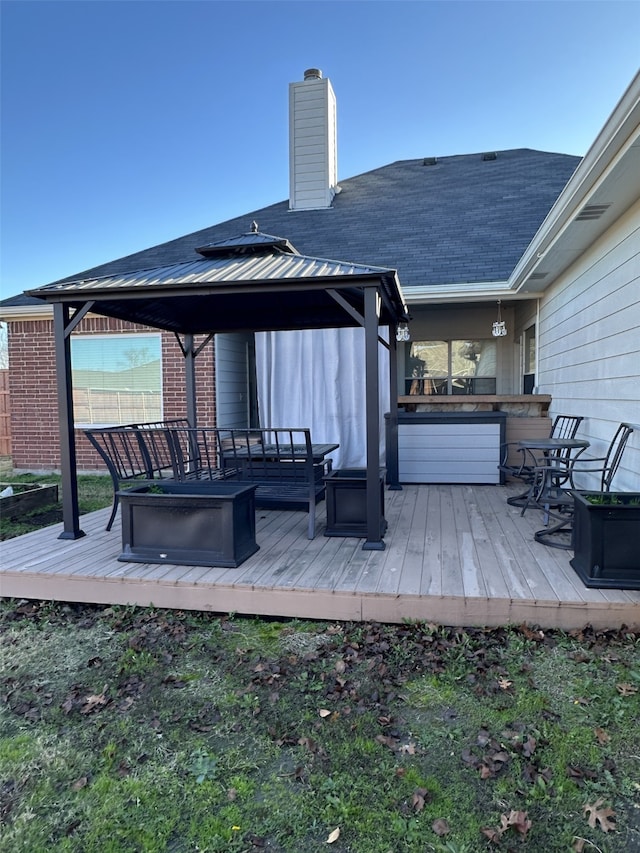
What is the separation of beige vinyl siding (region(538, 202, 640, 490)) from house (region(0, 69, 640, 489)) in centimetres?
3

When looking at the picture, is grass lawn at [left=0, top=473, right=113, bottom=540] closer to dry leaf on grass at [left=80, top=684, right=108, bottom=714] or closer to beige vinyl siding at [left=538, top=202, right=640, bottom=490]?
dry leaf on grass at [left=80, top=684, right=108, bottom=714]

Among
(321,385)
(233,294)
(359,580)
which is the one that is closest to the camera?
(359,580)

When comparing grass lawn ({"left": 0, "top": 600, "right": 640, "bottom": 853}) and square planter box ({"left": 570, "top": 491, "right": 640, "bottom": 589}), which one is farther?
square planter box ({"left": 570, "top": 491, "right": 640, "bottom": 589})

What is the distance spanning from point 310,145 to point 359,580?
8.67m

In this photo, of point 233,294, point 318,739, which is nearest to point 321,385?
point 233,294

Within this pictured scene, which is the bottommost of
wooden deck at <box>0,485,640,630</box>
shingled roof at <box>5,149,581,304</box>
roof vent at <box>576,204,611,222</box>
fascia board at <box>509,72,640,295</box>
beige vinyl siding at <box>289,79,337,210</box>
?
wooden deck at <box>0,485,640,630</box>

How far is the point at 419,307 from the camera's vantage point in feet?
27.1

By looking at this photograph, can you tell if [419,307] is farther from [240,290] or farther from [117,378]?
[240,290]

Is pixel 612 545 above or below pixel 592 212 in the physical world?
below

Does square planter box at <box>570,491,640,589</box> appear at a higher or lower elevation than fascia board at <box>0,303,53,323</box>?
lower

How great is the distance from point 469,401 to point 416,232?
306cm

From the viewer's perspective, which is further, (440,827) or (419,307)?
(419,307)

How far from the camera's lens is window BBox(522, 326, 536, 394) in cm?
745

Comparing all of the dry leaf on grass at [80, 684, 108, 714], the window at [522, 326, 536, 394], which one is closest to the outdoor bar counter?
the window at [522, 326, 536, 394]
